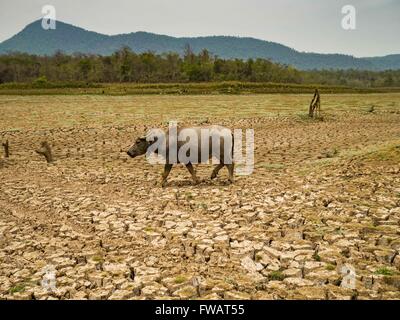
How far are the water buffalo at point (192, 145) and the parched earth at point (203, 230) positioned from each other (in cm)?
90

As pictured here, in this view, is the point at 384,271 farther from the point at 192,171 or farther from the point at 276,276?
the point at 192,171

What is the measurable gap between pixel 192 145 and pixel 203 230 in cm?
403

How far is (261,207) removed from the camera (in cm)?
984

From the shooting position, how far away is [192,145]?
12031mm

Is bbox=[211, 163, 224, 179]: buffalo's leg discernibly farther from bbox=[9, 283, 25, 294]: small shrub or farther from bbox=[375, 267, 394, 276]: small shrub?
bbox=[9, 283, 25, 294]: small shrub

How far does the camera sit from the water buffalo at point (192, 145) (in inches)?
472

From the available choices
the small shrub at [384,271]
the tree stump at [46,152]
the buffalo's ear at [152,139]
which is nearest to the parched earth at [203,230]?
the small shrub at [384,271]

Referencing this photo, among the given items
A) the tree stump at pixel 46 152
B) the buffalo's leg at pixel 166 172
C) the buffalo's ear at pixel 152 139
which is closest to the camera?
the buffalo's ear at pixel 152 139

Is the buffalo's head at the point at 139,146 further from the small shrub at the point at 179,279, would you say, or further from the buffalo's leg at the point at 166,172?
the small shrub at the point at 179,279

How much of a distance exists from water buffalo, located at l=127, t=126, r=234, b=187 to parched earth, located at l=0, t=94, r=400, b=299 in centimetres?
90

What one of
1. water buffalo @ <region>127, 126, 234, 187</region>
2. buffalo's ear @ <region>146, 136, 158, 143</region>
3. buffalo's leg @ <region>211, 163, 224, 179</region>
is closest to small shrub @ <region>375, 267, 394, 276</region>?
water buffalo @ <region>127, 126, 234, 187</region>
